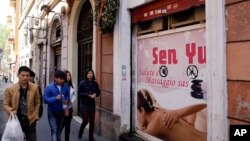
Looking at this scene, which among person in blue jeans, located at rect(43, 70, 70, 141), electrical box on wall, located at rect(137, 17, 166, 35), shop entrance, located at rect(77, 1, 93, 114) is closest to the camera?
person in blue jeans, located at rect(43, 70, 70, 141)

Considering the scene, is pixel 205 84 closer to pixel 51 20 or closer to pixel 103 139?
pixel 103 139

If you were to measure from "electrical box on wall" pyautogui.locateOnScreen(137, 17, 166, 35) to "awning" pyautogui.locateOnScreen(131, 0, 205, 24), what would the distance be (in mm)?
107

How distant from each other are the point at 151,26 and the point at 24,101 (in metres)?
2.95

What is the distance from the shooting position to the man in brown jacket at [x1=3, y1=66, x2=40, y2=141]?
5008 mm

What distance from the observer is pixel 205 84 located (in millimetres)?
5156

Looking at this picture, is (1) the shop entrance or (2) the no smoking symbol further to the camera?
(1) the shop entrance

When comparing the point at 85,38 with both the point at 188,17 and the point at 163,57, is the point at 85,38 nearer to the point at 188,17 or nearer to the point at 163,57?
the point at 163,57

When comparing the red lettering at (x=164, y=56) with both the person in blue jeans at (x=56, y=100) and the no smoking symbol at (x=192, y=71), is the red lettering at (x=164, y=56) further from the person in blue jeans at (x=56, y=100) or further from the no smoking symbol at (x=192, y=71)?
the person in blue jeans at (x=56, y=100)

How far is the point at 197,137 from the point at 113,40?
3.29 m

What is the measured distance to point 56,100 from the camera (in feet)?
20.2

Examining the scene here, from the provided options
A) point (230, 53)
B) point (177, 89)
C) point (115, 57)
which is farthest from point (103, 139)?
point (230, 53)

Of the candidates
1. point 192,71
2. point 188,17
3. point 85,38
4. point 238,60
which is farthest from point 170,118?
point 85,38

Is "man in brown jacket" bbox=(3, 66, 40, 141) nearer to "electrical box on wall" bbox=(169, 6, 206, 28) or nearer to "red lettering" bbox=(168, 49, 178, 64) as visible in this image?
"red lettering" bbox=(168, 49, 178, 64)

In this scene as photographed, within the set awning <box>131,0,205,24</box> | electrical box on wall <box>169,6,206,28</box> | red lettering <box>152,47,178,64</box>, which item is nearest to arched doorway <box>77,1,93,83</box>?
awning <box>131,0,205,24</box>
